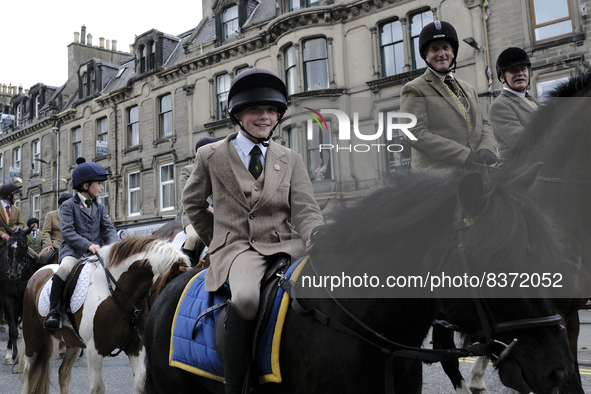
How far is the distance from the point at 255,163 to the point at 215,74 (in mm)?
20586

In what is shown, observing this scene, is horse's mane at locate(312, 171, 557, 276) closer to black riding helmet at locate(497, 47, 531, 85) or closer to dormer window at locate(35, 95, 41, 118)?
black riding helmet at locate(497, 47, 531, 85)

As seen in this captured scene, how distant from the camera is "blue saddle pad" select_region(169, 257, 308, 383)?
243 centimetres

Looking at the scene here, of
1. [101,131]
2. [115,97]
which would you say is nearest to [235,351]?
[115,97]

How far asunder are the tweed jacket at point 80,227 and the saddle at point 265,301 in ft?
11.8

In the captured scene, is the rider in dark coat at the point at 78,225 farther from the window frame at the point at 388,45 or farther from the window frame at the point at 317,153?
the window frame at the point at 388,45

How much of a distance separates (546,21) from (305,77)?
26.6ft

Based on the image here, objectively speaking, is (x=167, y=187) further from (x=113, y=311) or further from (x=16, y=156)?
(x=113, y=311)

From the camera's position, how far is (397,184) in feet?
7.21

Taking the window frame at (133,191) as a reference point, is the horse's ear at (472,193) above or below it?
below

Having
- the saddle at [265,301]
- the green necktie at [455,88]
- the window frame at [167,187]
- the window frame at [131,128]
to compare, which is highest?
the window frame at [131,128]

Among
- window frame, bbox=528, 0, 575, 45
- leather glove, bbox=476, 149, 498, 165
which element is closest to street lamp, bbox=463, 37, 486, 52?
window frame, bbox=528, 0, 575, 45

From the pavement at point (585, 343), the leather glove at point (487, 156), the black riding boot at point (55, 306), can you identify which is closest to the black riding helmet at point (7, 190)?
the black riding boot at point (55, 306)

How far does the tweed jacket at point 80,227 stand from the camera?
18.9ft

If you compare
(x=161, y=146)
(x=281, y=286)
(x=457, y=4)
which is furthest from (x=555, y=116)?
(x=161, y=146)
